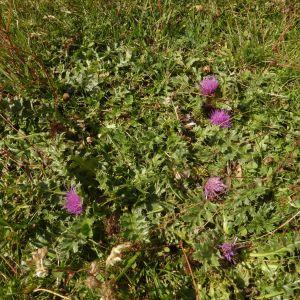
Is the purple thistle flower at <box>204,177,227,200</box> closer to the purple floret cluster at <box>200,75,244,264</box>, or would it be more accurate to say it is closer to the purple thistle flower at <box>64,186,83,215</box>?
the purple floret cluster at <box>200,75,244,264</box>

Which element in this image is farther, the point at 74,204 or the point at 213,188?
the point at 213,188

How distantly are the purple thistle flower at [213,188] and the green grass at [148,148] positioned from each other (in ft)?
0.18

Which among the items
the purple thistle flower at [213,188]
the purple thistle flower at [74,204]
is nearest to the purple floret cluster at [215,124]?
the purple thistle flower at [213,188]

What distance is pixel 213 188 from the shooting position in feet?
9.34

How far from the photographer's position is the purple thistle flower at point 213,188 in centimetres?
285

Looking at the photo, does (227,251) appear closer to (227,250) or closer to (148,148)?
(227,250)

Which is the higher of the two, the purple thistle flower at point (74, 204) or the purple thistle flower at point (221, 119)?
the purple thistle flower at point (221, 119)

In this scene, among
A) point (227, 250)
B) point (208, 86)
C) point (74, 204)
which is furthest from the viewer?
point (208, 86)

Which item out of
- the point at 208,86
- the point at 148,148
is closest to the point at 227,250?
the point at 148,148

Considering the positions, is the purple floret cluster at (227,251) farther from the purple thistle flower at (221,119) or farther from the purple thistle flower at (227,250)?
the purple thistle flower at (221,119)

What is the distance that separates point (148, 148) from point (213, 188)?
52cm

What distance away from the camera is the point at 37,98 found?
3.25 m

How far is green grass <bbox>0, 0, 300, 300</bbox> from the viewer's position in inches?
104

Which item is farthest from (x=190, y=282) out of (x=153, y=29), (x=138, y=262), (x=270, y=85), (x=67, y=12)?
(x=67, y=12)
